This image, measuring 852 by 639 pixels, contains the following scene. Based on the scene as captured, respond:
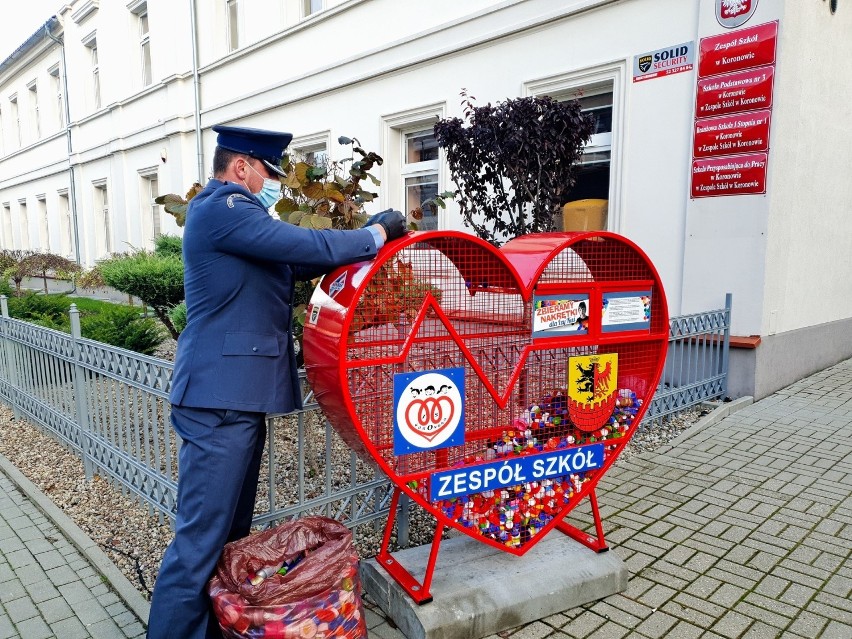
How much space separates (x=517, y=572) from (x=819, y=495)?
8.00 ft

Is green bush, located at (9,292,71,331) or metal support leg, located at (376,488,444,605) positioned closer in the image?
metal support leg, located at (376,488,444,605)

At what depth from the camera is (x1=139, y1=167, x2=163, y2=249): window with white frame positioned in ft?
50.6

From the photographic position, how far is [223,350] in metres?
2.16

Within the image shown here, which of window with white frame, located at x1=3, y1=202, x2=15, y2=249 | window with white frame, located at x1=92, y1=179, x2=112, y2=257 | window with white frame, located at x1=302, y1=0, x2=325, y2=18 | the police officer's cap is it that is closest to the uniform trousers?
the police officer's cap

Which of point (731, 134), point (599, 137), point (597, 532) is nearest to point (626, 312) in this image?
point (597, 532)

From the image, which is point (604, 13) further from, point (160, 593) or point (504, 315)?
point (160, 593)

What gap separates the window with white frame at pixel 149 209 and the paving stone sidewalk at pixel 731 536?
14.2 metres

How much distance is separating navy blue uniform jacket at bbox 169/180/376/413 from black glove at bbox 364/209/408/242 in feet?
0.35

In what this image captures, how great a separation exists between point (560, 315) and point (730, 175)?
398cm

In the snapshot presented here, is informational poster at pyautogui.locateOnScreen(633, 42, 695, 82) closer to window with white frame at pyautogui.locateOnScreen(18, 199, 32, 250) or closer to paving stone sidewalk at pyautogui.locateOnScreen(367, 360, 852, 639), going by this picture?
paving stone sidewalk at pyautogui.locateOnScreen(367, 360, 852, 639)

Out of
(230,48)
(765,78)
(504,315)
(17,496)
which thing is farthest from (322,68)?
(504,315)

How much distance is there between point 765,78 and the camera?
17.8 feet

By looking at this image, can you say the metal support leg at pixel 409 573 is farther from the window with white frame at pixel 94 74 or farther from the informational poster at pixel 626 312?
the window with white frame at pixel 94 74

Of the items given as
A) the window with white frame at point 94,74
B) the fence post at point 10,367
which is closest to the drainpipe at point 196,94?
the window with white frame at point 94,74
